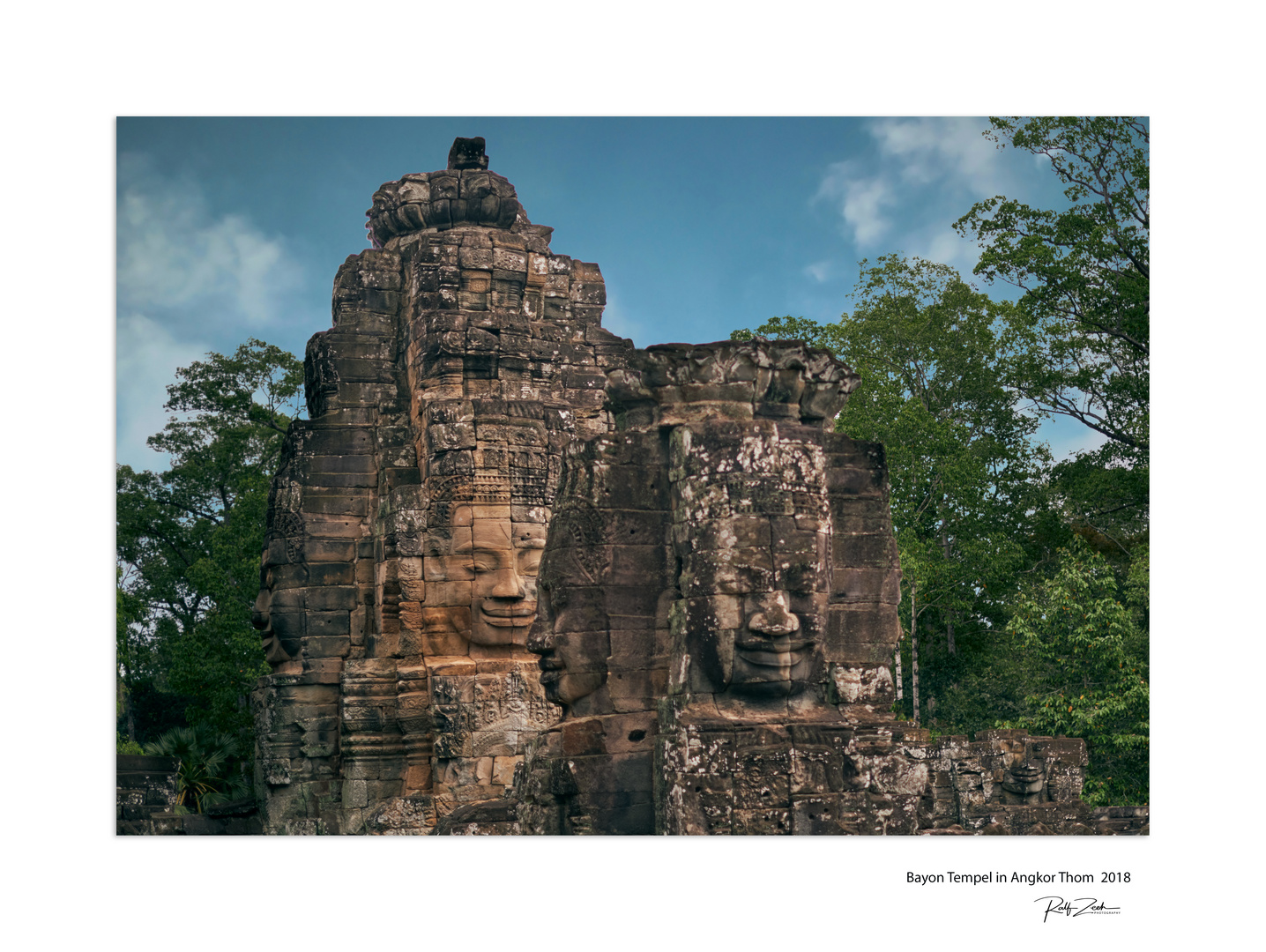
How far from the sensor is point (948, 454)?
86.6 ft

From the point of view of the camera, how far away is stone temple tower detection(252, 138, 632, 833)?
46.8 feet

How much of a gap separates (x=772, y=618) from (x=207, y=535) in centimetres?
2482

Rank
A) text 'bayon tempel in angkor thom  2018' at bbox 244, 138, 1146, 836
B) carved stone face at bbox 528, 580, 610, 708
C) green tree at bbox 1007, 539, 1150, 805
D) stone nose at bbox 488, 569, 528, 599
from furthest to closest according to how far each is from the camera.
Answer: green tree at bbox 1007, 539, 1150, 805 → stone nose at bbox 488, 569, 528, 599 → carved stone face at bbox 528, 580, 610, 708 → text 'bayon tempel in angkor thom  2018' at bbox 244, 138, 1146, 836

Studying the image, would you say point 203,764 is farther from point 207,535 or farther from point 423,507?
point 423,507

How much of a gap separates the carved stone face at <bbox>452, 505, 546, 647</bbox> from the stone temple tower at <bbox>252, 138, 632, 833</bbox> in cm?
2

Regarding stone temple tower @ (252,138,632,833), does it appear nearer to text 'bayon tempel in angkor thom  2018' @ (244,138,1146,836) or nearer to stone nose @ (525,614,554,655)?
text 'bayon tempel in angkor thom  2018' @ (244,138,1146,836)

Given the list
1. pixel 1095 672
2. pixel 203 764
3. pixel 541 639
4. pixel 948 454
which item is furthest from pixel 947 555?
pixel 541 639

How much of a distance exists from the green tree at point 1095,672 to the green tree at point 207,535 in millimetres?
15319

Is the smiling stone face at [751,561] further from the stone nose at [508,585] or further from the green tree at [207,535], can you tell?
the green tree at [207,535]

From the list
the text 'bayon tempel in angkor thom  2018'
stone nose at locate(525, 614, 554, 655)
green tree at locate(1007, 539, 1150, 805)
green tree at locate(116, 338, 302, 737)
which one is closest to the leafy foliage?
green tree at locate(116, 338, 302, 737)

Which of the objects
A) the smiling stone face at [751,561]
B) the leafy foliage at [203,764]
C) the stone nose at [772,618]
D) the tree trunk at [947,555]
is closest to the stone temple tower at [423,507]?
the smiling stone face at [751,561]

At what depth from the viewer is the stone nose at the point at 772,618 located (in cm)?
805

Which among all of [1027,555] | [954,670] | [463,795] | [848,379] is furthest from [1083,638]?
[848,379]

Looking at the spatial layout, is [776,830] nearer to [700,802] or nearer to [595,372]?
[700,802]
